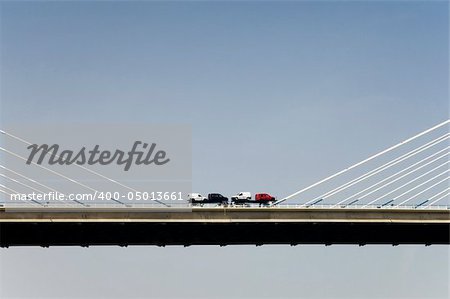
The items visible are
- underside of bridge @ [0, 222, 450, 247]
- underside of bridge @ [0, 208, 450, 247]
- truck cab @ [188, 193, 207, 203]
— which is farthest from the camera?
truck cab @ [188, 193, 207, 203]

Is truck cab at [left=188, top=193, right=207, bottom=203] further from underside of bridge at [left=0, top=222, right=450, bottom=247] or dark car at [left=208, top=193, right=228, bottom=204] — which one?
underside of bridge at [left=0, top=222, right=450, bottom=247]

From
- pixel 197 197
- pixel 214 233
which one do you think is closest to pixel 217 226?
pixel 214 233

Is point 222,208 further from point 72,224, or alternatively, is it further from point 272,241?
point 72,224

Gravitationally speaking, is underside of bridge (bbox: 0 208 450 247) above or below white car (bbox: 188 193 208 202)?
below

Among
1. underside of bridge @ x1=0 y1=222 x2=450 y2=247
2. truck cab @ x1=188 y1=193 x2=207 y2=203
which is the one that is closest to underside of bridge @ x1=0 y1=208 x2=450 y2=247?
underside of bridge @ x1=0 y1=222 x2=450 y2=247

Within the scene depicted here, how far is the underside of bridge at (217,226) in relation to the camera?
9719 cm

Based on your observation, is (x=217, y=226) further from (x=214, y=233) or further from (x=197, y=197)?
(x=197, y=197)

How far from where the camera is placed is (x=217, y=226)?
101 meters

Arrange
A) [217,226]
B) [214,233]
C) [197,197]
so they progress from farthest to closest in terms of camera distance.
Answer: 1. [197,197]
2. [214,233]
3. [217,226]

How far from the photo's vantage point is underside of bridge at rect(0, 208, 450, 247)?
97.2 metres

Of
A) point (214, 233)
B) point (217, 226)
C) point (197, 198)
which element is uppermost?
point (197, 198)

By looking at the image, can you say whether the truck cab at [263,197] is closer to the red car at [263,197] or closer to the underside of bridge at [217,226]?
the red car at [263,197]

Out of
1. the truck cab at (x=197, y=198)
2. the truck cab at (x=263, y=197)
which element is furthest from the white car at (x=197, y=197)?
the truck cab at (x=263, y=197)

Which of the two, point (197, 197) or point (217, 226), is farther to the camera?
point (197, 197)
